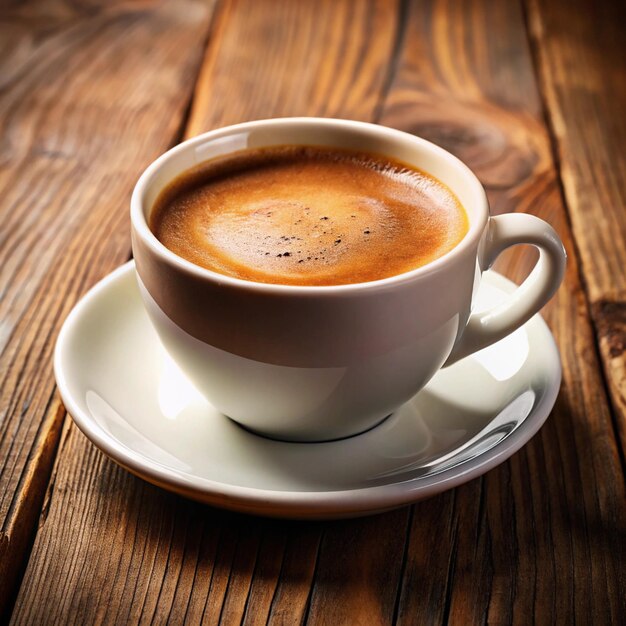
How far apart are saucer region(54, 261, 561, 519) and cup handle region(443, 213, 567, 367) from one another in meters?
0.07

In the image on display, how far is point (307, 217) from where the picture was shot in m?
1.02

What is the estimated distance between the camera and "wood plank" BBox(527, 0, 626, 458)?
1.26 meters

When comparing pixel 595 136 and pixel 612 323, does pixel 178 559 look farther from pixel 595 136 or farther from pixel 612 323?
pixel 595 136

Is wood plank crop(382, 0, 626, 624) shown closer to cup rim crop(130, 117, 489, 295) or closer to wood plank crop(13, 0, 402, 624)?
wood plank crop(13, 0, 402, 624)

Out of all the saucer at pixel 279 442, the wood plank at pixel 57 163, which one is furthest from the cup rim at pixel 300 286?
the wood plank at pixel 57 163

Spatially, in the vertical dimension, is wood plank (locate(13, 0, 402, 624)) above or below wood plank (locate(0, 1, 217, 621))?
above

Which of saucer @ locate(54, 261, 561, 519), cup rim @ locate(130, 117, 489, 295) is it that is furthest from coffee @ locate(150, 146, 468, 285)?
saucer @ locate(54, 261, 561, 519)

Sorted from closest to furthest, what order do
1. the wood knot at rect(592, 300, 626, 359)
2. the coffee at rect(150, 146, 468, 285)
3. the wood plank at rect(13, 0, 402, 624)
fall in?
the wood plank at rect(13, 0, 402, 624), the coffee at rect(150, 146, 468, 285), the wood knot at rect(592, 300, 626, 359)

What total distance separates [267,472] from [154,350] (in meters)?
0.27

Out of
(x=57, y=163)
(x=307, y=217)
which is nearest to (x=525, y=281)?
(x=307, y=217)

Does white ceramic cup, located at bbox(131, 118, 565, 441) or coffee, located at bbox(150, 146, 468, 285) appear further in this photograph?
coffee, located at bbox(150, 146, 468, 285)

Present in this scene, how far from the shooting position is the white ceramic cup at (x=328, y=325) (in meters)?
0.83

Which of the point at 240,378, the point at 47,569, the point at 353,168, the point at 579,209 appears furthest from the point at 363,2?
the point at 47,569

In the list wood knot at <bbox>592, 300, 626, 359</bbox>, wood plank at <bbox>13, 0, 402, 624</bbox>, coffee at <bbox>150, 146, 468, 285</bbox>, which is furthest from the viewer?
wood knot at <bbox>592, 300, 626, 359</bbox>
